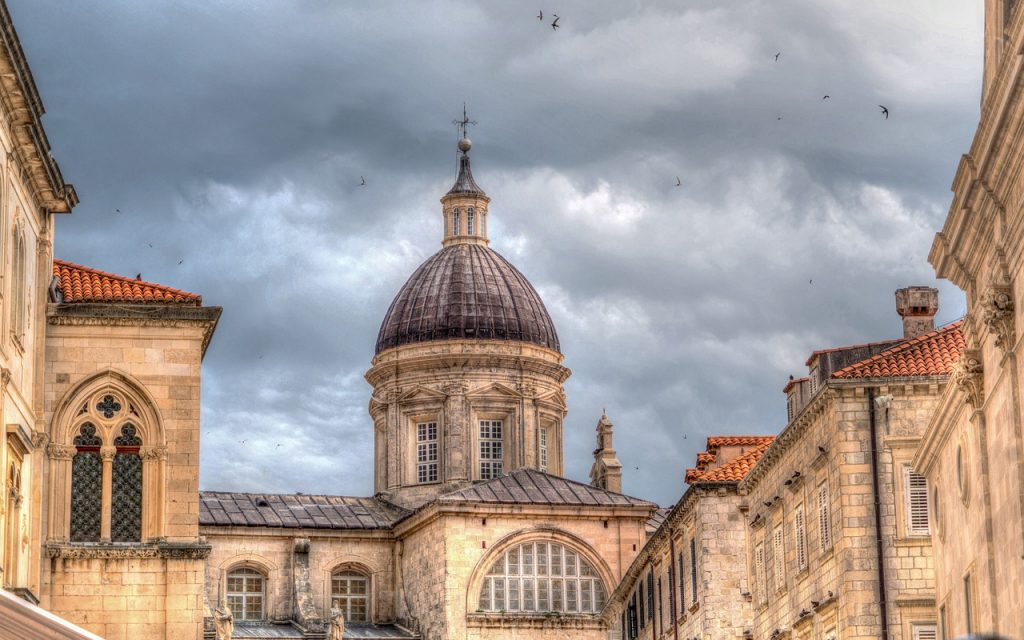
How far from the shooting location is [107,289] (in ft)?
130

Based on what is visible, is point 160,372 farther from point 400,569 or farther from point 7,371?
point 400,569

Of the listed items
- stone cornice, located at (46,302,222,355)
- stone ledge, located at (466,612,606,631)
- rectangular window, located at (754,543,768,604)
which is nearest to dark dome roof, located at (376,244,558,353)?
stone ledge, located at (466,612,606,631)

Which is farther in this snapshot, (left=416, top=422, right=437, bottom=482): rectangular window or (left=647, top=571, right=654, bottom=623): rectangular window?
(left=416, top=422, right=437, bottom=482): rectangular window

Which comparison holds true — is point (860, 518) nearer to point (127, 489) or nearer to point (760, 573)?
point (760, 573)

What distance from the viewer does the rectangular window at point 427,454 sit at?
7375 cm

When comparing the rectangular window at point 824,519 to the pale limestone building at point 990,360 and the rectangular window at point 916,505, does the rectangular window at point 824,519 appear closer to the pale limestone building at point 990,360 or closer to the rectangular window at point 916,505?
the rectangular window at point 916,505

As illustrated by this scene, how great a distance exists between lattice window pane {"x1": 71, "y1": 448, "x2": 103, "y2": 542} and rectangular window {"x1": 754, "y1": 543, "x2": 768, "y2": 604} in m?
13.8

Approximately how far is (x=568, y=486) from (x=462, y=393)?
6.04 meters

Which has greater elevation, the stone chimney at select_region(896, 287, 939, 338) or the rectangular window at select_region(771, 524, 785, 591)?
the stone chimney at select_region(896, 287, 939, 338)

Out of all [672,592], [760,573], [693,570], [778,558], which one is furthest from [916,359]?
[672,592]

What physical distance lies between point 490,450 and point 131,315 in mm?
35977

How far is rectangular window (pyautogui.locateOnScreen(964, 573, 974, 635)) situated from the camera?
27281 mm

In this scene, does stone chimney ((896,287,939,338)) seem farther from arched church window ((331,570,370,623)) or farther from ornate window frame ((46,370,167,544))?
arched church window ((331,570,370,623))

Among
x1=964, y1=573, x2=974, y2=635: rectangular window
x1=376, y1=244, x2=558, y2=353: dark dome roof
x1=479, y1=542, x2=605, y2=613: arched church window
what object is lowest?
x1=964, y1=573, x2=974, y2=635: rectangular window
